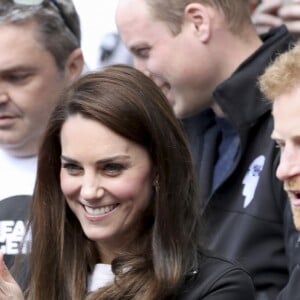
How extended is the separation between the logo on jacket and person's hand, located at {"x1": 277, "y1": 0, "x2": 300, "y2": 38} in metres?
0.69

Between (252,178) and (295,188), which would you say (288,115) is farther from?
(252,178)

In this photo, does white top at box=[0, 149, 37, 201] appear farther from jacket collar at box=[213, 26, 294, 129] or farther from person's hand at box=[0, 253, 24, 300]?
person's hand at box=[0, 253, 24, 300]

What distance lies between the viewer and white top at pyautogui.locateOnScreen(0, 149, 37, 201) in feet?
13.0

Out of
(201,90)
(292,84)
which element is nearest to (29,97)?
(201,90)

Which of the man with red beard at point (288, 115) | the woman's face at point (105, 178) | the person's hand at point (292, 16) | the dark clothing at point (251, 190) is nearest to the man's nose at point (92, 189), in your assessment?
the woman's face at point (105, 178)

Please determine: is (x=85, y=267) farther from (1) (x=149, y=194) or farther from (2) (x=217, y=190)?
(2) (x=217, y=190)

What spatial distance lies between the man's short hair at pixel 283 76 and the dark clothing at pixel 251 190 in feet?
1.62

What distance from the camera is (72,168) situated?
3.16 meters

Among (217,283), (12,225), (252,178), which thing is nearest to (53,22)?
(12,225)

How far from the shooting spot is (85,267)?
3.22 meters

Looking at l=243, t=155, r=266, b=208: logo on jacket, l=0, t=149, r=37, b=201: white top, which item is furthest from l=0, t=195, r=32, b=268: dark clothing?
l=243, t=155, r=266, b=208: logo on jacket

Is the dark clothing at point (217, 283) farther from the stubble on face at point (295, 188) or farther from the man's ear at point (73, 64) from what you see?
the man's ear at point (73, 64)

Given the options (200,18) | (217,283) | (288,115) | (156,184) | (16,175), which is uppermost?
(200,18)

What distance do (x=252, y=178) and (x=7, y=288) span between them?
106 cm
